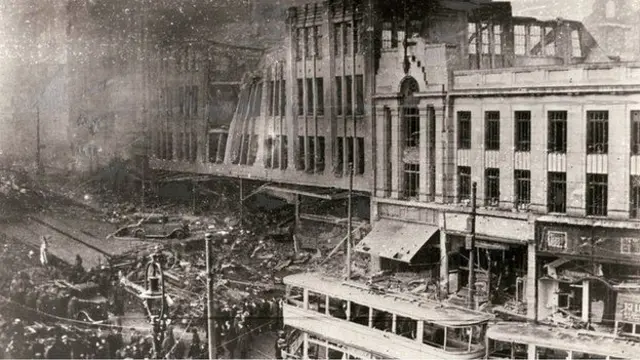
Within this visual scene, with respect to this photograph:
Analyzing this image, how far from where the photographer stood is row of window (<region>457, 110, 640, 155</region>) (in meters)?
19.2

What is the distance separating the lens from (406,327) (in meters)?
17.6

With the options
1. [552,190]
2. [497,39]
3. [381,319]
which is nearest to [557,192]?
[552,190]

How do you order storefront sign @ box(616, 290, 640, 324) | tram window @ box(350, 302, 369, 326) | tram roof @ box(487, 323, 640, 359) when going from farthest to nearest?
storefront sign @ box(616, 290, 640, 324) < tram window @ box(350, 302, 369, 326) < tram roof @ box(487, 323, 640, 359)

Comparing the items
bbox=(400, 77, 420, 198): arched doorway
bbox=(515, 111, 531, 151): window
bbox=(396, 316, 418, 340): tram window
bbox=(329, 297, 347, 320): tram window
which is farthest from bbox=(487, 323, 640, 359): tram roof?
bbox=(400, 77, 420, 198): arched doorway

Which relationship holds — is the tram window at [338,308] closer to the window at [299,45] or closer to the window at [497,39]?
the window at [299,45]

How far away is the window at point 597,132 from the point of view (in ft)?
63.2

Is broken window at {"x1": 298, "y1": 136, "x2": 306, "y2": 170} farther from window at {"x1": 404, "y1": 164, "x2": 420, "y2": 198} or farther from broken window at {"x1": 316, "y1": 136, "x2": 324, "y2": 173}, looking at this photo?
window at {"x1": 404, "y1": 164, "x2": 420, "y2": 198}

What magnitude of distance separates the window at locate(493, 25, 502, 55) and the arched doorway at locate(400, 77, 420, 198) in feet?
17.3

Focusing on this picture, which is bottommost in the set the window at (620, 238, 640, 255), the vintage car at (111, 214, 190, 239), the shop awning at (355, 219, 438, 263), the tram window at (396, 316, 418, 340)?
the tram window at (396, 316, 418, 340)

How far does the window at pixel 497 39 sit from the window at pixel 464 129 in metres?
5.57

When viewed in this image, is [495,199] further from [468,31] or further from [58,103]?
[58,103]

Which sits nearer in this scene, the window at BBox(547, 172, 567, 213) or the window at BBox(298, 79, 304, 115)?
the window at BBox(547, 172, 567, 213)

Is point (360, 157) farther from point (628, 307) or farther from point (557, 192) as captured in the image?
point (628, 307)

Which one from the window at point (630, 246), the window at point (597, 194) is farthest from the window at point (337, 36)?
the window at point (630, 246)
